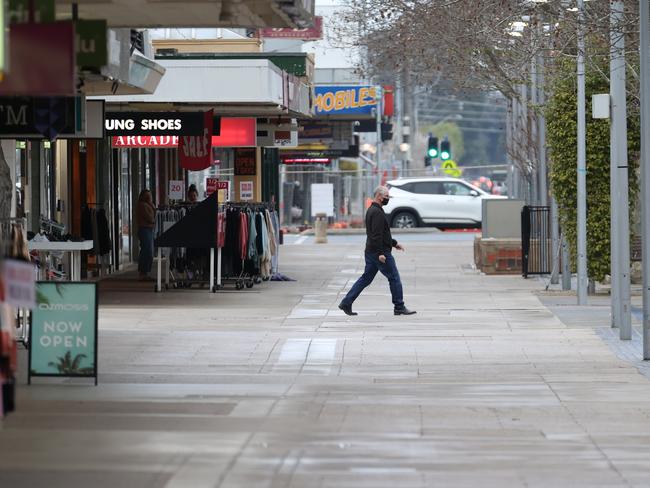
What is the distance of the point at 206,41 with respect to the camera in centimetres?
3509

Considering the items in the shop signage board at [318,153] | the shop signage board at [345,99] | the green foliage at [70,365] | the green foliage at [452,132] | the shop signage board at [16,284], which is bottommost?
the green foliage at [70,365]

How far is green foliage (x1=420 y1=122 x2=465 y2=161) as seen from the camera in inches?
5010

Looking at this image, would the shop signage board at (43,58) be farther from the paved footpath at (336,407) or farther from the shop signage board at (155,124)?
the shop signage board at (155,124)

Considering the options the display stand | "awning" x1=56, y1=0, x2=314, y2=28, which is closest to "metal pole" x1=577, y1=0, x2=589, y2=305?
the display stand

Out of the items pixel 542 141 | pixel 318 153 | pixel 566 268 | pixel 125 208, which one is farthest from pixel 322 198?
pixel 566 268

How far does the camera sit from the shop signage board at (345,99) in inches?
1657

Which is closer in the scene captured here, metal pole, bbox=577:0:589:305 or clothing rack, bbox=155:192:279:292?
metal pole, bbox=577:0:589:305

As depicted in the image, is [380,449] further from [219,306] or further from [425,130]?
[425,130]

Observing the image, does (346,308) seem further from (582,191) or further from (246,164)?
(246,164)

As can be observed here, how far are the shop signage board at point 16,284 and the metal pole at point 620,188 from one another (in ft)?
36.5

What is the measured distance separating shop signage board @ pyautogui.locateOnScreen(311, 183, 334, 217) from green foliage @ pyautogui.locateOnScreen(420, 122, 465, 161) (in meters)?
75.8

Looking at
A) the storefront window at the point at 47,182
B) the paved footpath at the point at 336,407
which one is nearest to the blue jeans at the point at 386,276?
the paved footpath at the point at 336,407

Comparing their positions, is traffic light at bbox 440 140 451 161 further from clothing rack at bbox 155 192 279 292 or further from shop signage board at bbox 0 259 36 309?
shop signage board at bbox 0 259 36 309

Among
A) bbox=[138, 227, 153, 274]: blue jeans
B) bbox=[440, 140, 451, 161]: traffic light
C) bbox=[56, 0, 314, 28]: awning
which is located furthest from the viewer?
bbox=[440, 140, 451, 161]: traffic light
